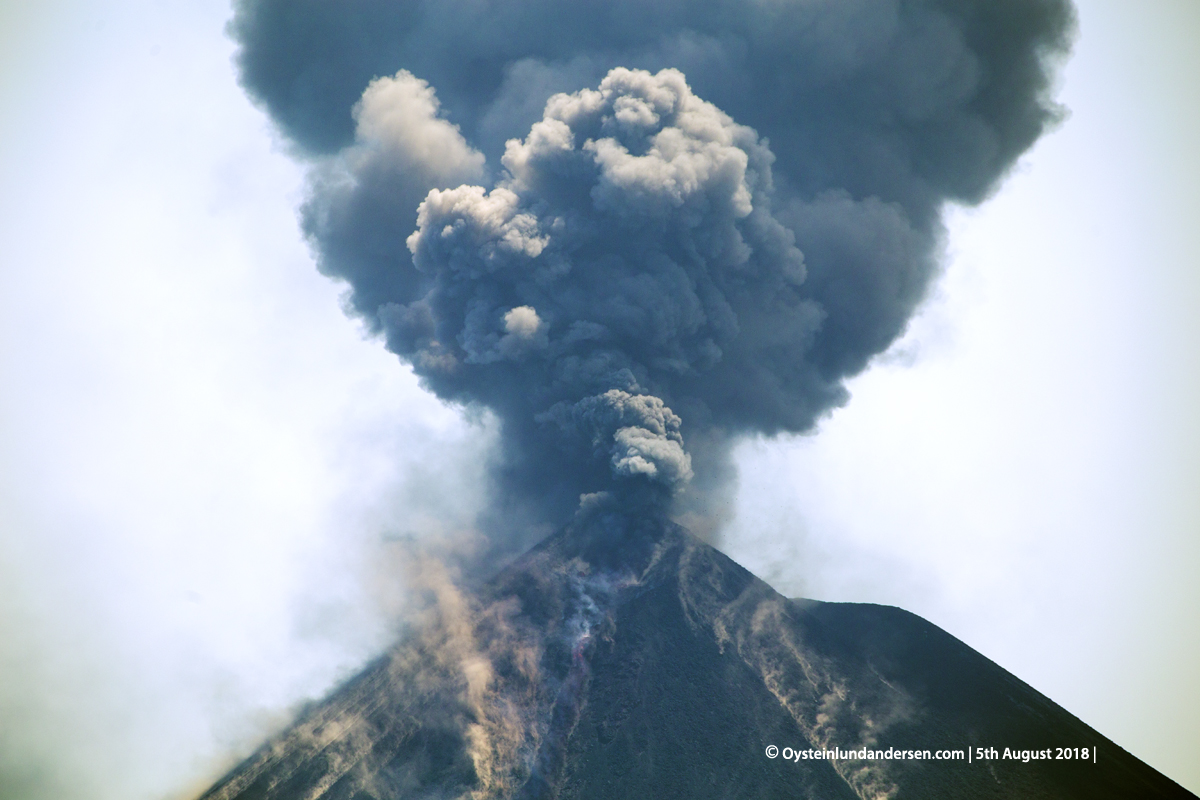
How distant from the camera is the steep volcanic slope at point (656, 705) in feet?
106

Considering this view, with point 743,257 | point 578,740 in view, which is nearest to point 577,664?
point 578,740

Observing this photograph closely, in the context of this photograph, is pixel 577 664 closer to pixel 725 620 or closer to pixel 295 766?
pixel 725 620

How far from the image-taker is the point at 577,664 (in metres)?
38.5

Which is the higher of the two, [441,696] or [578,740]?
[441,696]

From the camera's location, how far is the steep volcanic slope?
32.4 m

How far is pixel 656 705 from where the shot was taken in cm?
3581

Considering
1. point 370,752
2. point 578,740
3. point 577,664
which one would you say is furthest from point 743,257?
point 370,752

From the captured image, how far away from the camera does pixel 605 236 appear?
46656mm

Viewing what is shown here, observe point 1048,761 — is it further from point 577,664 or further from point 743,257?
point 743,257

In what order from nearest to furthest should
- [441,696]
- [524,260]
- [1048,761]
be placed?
[1048,761]
[441,696]
[524,260]

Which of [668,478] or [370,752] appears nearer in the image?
[370,752]

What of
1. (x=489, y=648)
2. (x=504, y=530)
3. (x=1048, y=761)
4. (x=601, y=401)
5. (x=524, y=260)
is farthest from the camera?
(x=504, y=530)

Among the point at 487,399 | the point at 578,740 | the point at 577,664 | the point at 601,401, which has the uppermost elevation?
the point at 487,399

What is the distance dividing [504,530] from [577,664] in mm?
12452
